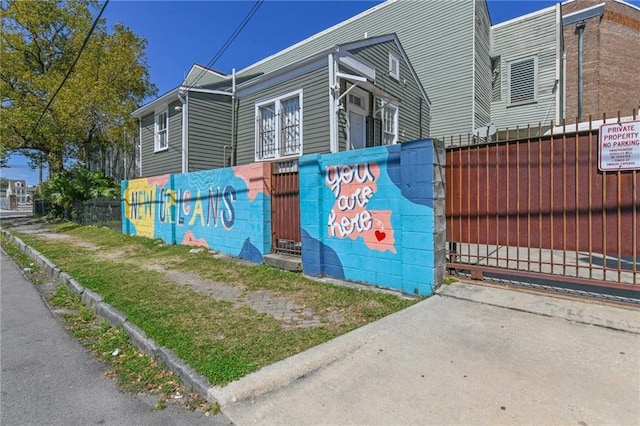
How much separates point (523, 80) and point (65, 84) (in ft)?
70.2

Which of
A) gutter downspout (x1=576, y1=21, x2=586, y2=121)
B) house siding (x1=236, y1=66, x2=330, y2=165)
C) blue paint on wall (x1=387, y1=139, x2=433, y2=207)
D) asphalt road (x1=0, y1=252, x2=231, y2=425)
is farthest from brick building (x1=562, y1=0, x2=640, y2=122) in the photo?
asphalt road (x1=0, y1=252, x2=231, y2=425)

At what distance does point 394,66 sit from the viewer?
11875mm

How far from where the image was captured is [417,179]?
4.74 metres

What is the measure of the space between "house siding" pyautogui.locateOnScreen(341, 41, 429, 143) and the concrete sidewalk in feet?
21.7

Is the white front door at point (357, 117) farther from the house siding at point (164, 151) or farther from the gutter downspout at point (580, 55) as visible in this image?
the gutter downspout at point (580, 55)

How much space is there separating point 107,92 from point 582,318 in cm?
2128

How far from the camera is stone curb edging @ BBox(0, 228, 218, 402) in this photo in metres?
2.90

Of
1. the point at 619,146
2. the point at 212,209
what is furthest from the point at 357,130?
the point at 619,146

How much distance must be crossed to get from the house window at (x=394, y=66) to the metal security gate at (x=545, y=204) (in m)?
7.66

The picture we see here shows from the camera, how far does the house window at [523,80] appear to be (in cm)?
1446

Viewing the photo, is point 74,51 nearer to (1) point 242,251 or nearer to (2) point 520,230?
(1) point 242,251

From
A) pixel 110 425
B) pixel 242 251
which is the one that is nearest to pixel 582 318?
pixel 110 425

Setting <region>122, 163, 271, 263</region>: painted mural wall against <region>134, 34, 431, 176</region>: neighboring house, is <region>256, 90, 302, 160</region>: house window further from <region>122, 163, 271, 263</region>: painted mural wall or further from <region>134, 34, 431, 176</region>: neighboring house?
<region>122, 163, 271, 263</region>: painted mural wall

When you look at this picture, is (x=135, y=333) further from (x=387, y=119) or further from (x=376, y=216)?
(x=387, y=119)
